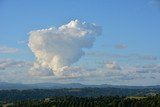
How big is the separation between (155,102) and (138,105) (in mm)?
9267

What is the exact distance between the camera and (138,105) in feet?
643

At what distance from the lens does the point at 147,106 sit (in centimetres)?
18912

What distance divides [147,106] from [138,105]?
773 cm

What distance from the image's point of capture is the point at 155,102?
7520 inches

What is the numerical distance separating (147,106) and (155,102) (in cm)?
487
